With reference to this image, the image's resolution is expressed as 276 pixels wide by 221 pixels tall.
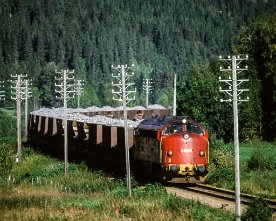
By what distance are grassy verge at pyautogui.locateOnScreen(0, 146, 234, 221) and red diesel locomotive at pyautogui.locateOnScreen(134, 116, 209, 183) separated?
135cm

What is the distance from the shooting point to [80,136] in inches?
1774

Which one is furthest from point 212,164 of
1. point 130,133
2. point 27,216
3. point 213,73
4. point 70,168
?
point 213,73

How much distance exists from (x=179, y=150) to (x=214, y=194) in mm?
3320

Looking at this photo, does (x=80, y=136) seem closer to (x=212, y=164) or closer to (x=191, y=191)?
(x=212, y=164)

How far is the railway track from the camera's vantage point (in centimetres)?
2366

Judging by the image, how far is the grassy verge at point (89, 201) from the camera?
2125 cm

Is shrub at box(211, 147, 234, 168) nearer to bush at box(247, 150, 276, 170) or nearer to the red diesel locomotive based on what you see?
bush at box(247, 150, 276, 170)

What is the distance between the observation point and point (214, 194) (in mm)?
25922

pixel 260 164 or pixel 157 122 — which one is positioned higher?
pixel 157 122

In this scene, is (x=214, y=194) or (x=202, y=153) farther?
(x=202, y=153)

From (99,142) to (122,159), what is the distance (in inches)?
221

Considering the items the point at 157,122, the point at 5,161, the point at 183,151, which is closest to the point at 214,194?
the point at 183,151

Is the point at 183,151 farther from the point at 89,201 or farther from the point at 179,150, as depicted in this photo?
the point at 89,201

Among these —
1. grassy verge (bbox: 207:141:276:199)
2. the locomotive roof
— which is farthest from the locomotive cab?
grassy verge (bbox: 207:141:276:199)
